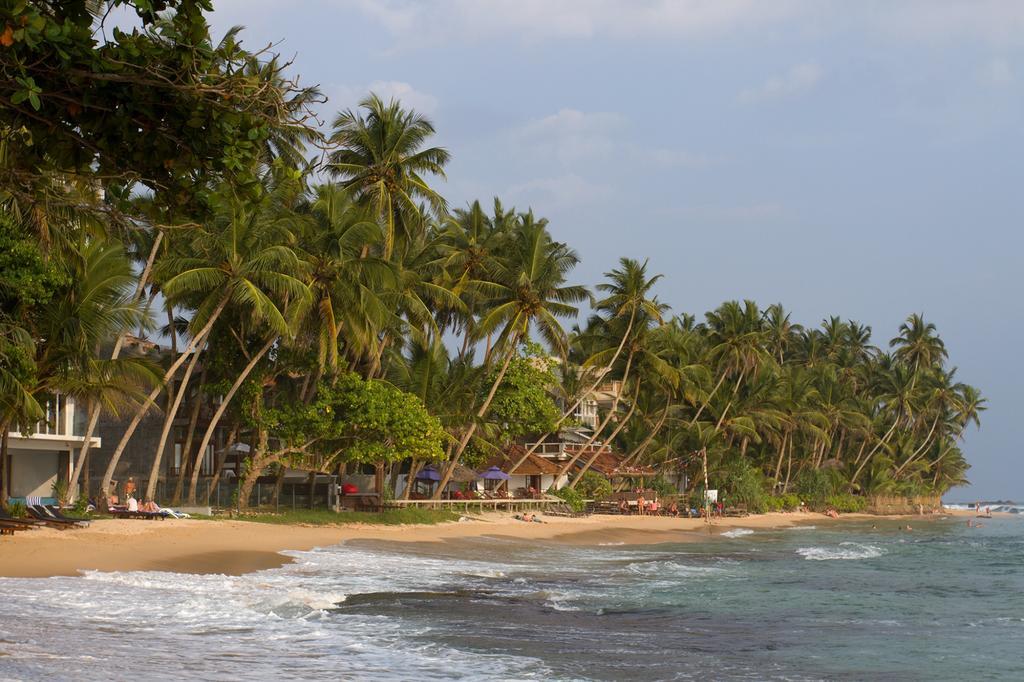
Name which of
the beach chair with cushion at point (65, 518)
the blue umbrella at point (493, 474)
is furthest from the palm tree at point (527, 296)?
the beach chair with cushion at point (65, 518)

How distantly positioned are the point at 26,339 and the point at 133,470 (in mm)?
19306

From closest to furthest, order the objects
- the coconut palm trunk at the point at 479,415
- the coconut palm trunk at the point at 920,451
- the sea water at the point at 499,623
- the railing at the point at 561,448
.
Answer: the sea water at the point at 499,623, the coconut palm trunk at the point at 479,415, the railing at the point at 561,448, the coconut palm trunk at the point at 920,451

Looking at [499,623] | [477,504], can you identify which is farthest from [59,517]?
[477,504]

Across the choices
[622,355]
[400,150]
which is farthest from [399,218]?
[622,355]

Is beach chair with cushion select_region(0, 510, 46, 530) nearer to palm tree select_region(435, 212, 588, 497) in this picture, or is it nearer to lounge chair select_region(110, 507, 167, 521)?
lounge chair select_region(110, 507, 167, 521)

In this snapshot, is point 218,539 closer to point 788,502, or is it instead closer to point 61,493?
point 61,493

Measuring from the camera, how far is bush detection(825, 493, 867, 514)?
7338cm

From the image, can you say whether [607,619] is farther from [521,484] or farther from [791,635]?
[521,484]

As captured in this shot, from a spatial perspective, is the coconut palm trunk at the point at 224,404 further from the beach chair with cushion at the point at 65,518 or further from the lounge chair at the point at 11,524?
the lounge chair at the point at 11,524

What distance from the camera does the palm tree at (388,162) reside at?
36.8m

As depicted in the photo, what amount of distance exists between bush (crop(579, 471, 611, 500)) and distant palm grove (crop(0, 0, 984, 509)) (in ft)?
0.86

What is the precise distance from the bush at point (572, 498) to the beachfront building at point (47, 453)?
2174 cm

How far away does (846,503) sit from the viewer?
75.3 m

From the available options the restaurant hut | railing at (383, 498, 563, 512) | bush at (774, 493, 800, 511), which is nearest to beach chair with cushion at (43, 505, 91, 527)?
railing at (383, 498, 563, 512)
